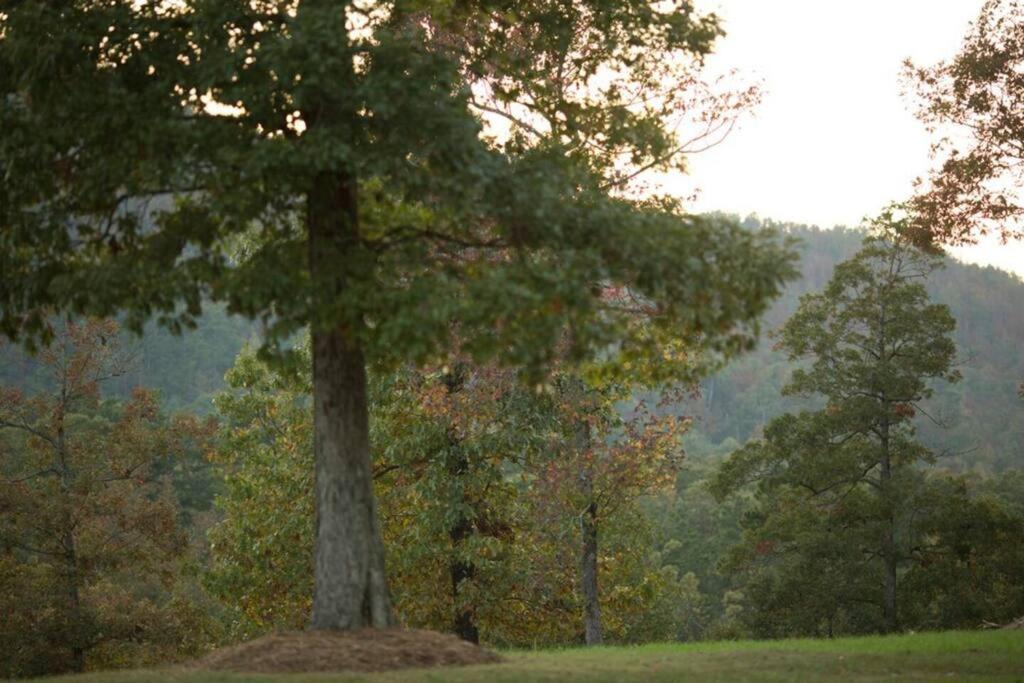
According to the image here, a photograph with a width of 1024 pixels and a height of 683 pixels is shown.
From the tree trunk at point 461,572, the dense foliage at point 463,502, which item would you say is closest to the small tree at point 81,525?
the dense foliage at point 463,502

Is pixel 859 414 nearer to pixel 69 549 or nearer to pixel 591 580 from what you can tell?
pixel 591 580

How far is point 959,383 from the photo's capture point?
10494 cm

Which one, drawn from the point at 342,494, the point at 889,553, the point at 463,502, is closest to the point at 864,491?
the point at 889,553

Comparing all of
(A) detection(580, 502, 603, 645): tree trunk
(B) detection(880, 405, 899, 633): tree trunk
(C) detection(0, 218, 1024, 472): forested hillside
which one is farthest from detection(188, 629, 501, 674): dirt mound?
Result: (C) detection(0, 218, 1024, 472): forested hillside

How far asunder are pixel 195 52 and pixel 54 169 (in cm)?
194

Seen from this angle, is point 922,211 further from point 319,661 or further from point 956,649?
point 319,661

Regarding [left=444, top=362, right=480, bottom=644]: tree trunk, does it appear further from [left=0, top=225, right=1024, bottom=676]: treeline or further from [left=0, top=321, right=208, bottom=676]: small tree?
[left=0, top=321, right=208, bottom=676]: small tree

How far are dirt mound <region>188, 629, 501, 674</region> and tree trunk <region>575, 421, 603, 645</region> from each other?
34.9ft

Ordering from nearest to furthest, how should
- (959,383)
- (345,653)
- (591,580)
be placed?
(345,653), (591,580), (959,383)

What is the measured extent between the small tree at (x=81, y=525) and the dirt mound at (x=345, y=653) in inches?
592

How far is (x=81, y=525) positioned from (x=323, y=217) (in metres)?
17.7

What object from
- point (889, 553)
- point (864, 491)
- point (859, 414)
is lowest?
point (889, 553)

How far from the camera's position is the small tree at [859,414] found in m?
34.6

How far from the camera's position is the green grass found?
39.8 ft
